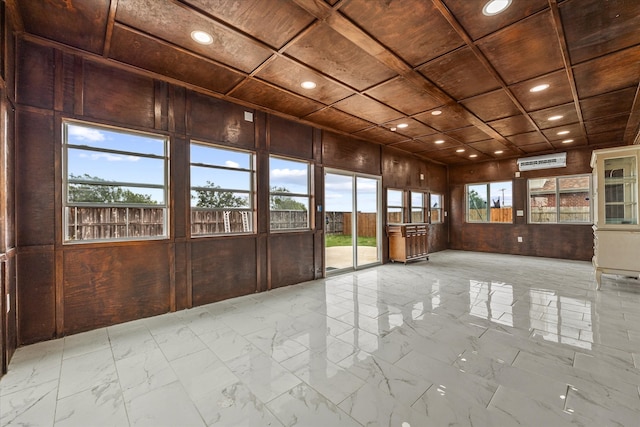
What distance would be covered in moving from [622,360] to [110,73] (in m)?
5.83

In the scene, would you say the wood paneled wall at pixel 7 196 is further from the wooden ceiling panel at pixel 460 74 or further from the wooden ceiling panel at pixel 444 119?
the wooden ceiling panel at pixel 444 119

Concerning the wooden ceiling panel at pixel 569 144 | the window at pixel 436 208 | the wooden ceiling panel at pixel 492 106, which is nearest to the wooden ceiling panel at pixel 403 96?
the wooden ceiling panel at pixel 492 106

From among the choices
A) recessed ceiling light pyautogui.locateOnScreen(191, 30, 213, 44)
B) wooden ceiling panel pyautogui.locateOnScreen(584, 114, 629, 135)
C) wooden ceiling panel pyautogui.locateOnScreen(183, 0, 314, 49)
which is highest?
wooden ceiling panel pyautogui.locateOnScreen(183, 0, 314, 49)

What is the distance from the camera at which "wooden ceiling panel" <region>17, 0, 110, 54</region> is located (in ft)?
7.49

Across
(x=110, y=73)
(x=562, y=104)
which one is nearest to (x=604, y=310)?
(x=562, y=104)

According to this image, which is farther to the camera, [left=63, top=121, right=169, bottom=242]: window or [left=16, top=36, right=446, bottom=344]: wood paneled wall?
[left=63, top=121, right=169, bottom=242]: window

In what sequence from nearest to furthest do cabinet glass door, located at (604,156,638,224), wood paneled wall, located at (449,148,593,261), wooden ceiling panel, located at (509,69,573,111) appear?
wooden ceiling panel, located at (509,69,573,111) < cabinet glass door, located at (604,156,638,224) < wood paneled wall, located at (449,148,593,261)

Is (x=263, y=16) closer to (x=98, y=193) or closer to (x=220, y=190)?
(x=220, y=190)

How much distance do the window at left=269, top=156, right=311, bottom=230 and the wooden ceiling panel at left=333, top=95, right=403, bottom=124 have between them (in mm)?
1288

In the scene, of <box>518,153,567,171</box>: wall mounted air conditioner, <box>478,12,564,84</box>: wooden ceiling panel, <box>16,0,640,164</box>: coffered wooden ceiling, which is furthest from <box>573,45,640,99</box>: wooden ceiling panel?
<box>518,153,567,171</box>: wall mounted air conditioner

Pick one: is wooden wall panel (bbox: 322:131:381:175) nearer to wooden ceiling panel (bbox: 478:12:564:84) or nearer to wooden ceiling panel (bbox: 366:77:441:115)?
wooden ceiling panel (bbox: 366:77:441:115)

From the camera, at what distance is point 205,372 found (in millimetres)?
2205

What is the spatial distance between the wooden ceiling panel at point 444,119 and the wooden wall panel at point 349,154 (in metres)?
1.52

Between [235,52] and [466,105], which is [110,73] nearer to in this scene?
[235,52]
